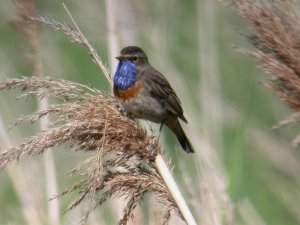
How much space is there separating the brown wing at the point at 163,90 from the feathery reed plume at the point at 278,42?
1.39 m

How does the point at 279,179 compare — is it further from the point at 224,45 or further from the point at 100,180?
the point at 100,180

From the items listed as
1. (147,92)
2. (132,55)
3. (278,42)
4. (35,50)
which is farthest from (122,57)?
(278,42)

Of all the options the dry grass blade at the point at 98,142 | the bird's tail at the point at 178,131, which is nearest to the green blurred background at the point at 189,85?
the bird's tail at the point at 178,131

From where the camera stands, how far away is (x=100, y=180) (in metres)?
2.72

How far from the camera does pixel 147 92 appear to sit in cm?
446

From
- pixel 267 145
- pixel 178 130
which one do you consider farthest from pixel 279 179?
pixel 178 130

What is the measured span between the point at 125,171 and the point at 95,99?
10.8 inches

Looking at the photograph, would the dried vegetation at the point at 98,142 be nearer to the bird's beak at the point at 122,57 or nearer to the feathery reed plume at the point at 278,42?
the feathery reed plume at the point at 278,42

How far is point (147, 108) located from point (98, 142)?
162 cm

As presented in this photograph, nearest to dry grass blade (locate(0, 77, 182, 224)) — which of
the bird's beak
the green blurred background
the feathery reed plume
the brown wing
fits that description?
the feathery reed plume

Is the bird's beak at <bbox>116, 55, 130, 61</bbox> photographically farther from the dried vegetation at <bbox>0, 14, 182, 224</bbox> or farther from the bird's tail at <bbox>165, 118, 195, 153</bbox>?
the dried vegetation at <bbox>0, 14, 182, 224</bbox>

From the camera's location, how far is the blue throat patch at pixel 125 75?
4.24 meters

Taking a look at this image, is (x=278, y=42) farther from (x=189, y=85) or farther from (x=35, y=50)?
(x=189, y=85)

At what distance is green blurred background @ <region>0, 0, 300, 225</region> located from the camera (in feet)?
13.8
